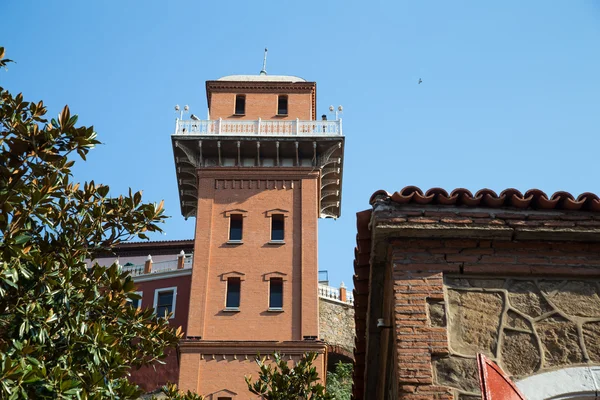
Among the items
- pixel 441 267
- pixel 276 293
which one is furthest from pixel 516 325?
pixel 276 293

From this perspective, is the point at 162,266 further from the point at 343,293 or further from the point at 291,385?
the point at 291,385

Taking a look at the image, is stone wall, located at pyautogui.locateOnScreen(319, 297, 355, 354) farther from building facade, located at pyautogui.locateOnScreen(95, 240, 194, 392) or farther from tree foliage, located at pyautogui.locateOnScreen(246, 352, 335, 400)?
tree foliage, located at pyautogui.locateOnScreen(246, 352, 335, 400)

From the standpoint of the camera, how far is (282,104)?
118 ft

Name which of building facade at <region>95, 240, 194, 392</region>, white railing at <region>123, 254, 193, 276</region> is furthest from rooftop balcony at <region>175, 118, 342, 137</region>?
white railing at <region>123, 254, 193, 276</region>

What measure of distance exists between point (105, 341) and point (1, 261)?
1517 millimetres

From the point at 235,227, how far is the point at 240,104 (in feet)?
23.5

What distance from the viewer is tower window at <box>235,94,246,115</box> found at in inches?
1395

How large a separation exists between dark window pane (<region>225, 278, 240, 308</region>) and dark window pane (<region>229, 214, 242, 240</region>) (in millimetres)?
1911

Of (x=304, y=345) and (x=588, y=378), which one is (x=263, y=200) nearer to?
(x=304, y=345)

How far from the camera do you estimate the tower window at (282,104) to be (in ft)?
117

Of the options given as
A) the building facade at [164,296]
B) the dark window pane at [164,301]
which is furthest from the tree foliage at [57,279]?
the dark window pane at [164,301]

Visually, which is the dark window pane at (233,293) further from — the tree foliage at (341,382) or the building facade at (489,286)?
the building facade at (489,286)

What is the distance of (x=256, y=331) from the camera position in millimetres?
28234

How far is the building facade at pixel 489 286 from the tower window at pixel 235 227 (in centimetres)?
2311
